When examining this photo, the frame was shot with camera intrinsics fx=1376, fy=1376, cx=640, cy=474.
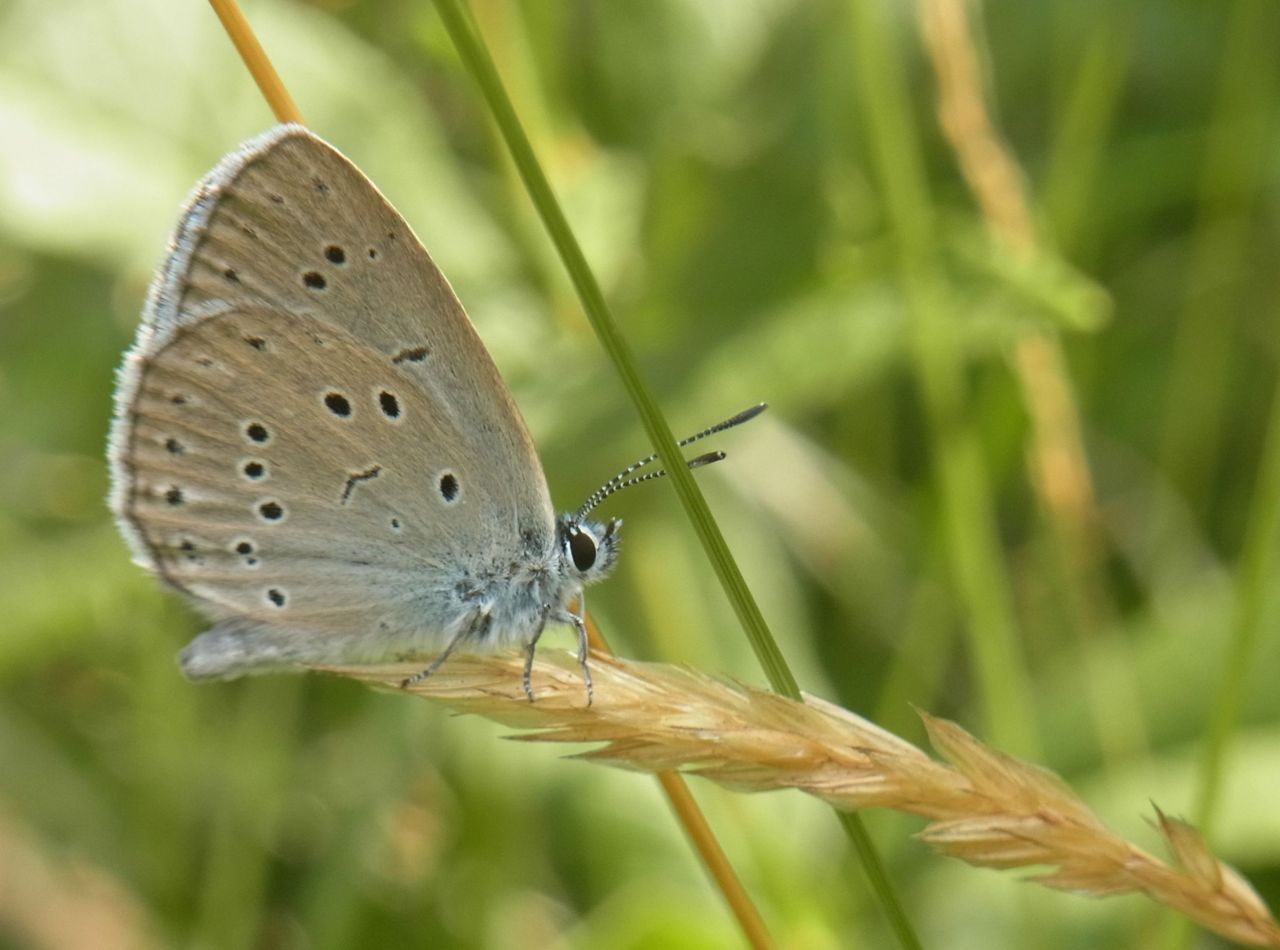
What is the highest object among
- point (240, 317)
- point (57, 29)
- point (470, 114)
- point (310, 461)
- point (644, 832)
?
point (57, 29)

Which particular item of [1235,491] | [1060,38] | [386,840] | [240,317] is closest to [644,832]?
[386,840]

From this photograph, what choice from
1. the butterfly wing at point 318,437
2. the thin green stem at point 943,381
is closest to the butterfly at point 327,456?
the butterfly wing at point 318,437

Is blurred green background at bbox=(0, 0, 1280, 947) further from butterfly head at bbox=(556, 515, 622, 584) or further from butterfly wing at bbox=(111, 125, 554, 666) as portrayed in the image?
butterfly wing at bbox=(111, 125, 554, 666)

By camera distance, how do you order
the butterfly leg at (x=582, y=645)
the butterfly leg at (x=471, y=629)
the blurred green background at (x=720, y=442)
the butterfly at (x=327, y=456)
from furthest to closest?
1. the blurred green background at (x=720, y=442)
2. the butterfly leg at (x=471, y=629)
3. the butterfly at (x=327, y=456)
4. the butterfly leg at (x=582, y=645)

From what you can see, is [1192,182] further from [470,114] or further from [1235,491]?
[470,114]

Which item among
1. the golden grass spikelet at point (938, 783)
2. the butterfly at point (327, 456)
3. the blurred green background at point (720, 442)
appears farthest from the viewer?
the blurred green background at point (720, 442)

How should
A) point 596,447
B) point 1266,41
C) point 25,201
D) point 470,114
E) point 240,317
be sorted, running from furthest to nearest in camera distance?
point 470,114, point 1266,41, point 25,201, point 596,447, point 240,317

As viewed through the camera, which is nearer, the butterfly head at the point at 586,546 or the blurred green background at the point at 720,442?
the butterfly head at the point at 586,546

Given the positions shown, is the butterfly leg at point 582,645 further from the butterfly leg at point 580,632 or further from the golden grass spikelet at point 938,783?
the golden grass spikelet at point 938,783

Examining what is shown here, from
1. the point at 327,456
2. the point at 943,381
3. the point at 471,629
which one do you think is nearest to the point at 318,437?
the point at 327,456
